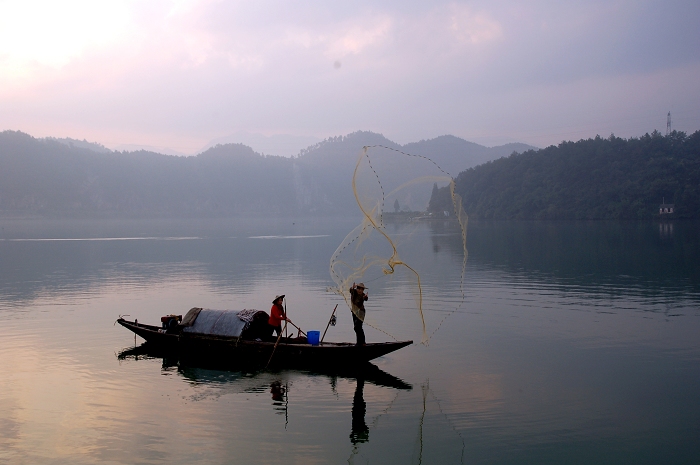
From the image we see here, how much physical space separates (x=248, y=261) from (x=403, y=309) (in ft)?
101

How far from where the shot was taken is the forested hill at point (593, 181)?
145 meters

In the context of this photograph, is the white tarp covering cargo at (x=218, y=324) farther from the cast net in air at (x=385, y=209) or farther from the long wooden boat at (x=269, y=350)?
the cast net in air at (x=385, y=209)

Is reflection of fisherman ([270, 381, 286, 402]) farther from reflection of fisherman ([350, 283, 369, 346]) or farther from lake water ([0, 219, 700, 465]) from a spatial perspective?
reflection of fisherman ([350, 283, 369, 346])

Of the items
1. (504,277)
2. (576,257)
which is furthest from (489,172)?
(504,277)

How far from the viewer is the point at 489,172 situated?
188 metres

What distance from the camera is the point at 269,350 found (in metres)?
18.5

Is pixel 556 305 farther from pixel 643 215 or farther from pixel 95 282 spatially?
pixel 643 215

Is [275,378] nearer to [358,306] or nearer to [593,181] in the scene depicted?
[358,306]

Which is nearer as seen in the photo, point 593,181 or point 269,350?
point 269,350

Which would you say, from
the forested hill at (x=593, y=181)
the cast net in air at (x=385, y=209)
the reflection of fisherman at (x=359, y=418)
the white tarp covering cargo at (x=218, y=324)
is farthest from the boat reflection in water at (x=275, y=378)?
the forested hill at (x=593, y=181)

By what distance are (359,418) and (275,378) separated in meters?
3.98

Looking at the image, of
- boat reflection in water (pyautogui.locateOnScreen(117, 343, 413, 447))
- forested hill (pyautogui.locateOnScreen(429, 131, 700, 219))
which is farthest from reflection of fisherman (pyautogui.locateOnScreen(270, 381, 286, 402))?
forested hill (pyautogui.locateOnScreen(429, 131, 700, 219))

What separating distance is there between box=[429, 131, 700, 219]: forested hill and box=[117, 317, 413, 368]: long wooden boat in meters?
142

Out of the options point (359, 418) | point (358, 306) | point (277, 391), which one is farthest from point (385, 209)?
point (359, 418)
